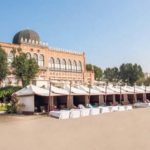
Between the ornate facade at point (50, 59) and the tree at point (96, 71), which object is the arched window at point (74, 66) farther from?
the tree at point (96, 71)

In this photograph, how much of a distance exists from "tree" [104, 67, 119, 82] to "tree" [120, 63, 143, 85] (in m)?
3.08

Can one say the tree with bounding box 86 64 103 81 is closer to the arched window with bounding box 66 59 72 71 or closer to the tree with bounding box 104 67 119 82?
the tree with bounding box 104 67 119 82

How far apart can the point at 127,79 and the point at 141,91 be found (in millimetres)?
42581

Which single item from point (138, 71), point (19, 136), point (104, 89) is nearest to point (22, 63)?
point (104, 89)

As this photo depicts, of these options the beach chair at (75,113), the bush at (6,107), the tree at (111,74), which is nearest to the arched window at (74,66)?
the tree at (111,74)

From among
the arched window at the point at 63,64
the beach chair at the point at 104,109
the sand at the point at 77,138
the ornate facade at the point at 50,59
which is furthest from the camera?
the arched window at the point at 63,64

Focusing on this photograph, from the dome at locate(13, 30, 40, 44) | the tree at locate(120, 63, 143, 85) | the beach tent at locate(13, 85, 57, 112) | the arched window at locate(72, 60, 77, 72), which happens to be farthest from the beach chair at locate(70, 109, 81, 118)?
the tree at locate(120, 63, 143, 85)

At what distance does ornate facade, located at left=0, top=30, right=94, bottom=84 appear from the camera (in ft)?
170

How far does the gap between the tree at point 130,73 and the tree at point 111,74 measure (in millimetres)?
3081

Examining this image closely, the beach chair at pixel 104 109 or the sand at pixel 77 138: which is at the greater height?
the beach chair at pixel 104 109

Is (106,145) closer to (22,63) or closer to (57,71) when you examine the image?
(22,63)

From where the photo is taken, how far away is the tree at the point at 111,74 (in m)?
86.9

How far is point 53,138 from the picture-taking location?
1358cm

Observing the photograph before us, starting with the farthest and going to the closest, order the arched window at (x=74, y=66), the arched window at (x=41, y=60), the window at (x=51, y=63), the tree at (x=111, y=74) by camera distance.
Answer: the tree at (x=111, y=74)
the arched window at (x=74, y=66)
the window at (x=51, y=63)
the arched window at (x=41, y=60)
